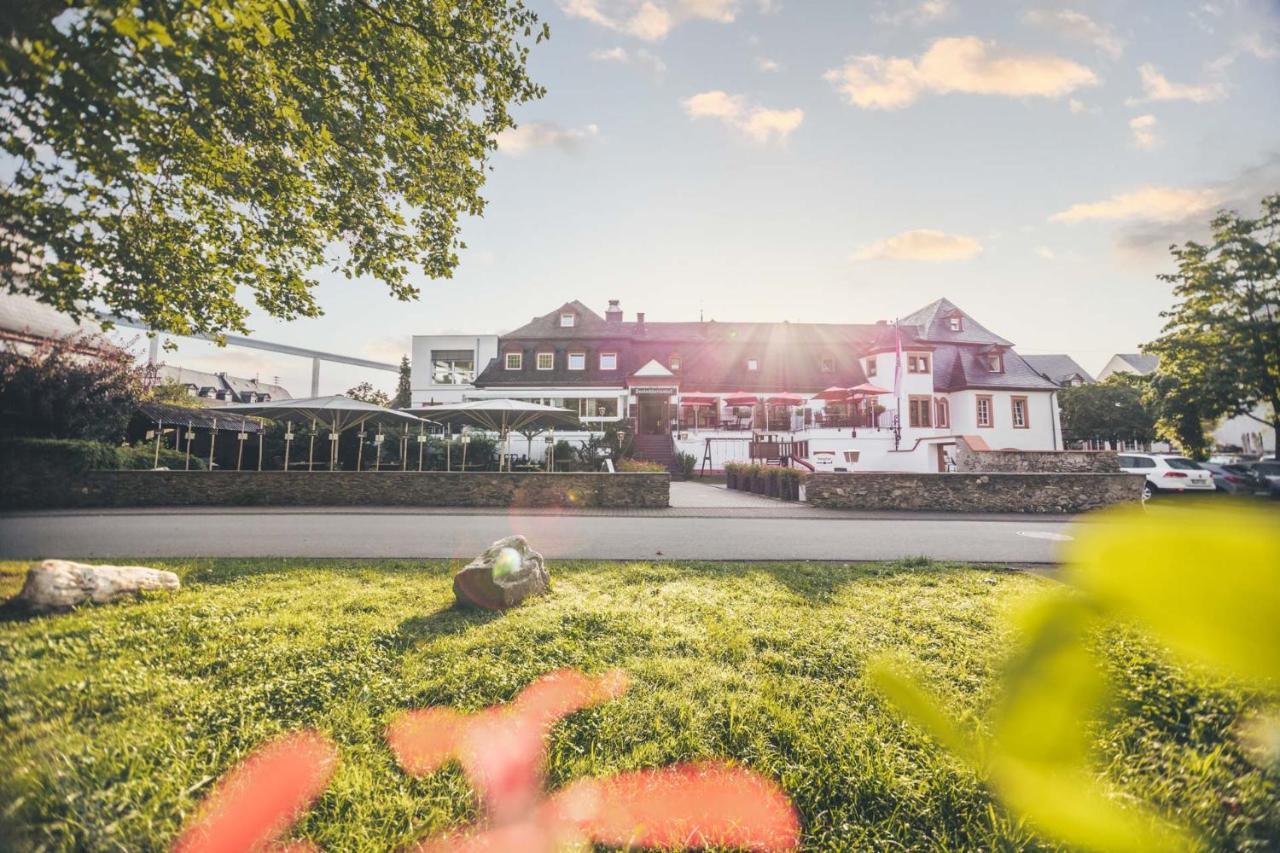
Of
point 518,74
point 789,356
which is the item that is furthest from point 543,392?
point 518,74

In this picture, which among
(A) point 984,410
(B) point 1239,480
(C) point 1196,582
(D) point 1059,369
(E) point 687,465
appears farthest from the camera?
(D) point 1059,369

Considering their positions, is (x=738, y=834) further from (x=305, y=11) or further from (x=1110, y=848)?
(x=305, y=11)

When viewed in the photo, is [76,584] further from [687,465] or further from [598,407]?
[598,407]

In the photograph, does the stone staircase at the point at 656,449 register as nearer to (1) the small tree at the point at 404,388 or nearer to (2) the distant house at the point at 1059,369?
(1) the small tree at the point at 404,388

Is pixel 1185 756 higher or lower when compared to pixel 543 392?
lower

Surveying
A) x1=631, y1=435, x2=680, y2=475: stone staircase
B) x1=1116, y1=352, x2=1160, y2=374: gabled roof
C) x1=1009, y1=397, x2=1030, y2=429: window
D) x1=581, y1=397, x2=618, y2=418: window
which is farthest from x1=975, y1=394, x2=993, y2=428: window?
x1=1116, y1=352, x2=1160, y2=374: gabled roof

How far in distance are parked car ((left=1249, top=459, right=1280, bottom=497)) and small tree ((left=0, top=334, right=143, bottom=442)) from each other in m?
7.44

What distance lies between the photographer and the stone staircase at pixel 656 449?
94.3 ft

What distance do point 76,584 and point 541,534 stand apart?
20.4 ft

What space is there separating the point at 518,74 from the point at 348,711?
9343 mm

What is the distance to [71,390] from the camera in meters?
11.9

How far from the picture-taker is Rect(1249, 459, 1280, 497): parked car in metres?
0.84

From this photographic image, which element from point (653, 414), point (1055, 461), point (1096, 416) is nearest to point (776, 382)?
point (653, 414)

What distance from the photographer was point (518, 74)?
368 inches
